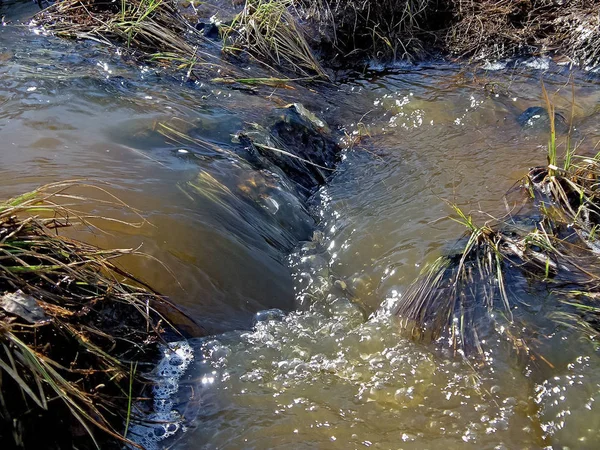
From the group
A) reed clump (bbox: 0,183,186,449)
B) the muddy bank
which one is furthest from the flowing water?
the muddy bank

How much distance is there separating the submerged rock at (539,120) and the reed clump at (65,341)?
11.1 feet

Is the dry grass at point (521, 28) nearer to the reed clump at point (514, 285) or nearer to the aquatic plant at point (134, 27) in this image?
the aquatic plant at point (134, 27)

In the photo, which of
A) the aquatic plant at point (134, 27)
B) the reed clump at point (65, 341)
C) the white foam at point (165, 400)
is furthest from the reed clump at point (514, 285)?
the aquatic plant at point (134, 27)

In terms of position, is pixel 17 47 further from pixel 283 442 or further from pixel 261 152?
pixel 283 442

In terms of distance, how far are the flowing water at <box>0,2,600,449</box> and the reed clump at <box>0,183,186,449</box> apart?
0.78 feet

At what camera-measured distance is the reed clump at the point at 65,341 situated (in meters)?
1.48

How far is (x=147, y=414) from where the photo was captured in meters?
1.84

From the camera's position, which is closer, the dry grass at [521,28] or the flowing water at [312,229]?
the flowing water at [312,229]

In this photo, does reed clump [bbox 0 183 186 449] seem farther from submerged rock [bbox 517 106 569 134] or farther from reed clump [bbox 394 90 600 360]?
submerged rock [bbox 517 106 569 134]

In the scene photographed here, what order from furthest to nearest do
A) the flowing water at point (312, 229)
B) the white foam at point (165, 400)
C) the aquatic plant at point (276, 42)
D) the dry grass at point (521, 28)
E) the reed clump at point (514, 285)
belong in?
the dry grass at point (521, 28) < the aquatic plant at point (276, 42) < the reed clump at point (514, 285) < the flowing water at point (312, 229) < the white foam at point (165, 400)

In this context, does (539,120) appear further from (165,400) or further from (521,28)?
(165,400)

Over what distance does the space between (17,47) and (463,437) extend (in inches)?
180

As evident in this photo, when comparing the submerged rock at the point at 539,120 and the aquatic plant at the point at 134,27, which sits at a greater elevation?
the aquatic plant at the point at 134,27

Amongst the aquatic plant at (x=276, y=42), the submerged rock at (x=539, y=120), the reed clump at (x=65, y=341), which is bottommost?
the submerged rock at (x=539, y=120)
